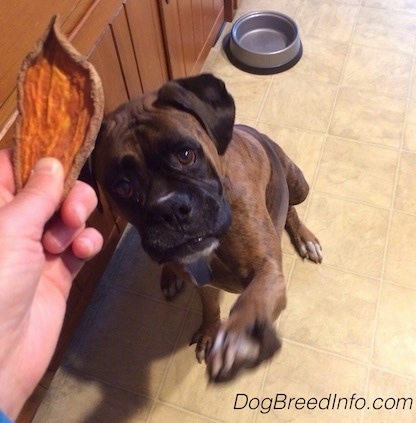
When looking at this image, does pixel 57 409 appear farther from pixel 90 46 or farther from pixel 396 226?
pixel 396 226

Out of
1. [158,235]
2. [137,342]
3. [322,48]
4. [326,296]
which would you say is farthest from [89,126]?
[322,48]

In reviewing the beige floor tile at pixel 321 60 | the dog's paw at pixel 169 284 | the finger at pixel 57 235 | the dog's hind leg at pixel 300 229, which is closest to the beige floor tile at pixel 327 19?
the beige floor tile at pixel 321 60

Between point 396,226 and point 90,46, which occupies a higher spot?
point 90,46

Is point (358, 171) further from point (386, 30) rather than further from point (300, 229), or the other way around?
point (386, 30)

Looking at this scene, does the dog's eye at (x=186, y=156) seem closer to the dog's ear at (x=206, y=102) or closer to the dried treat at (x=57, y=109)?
the dog's ear at (x=206, y=102)

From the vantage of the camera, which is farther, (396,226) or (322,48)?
(322,48)
